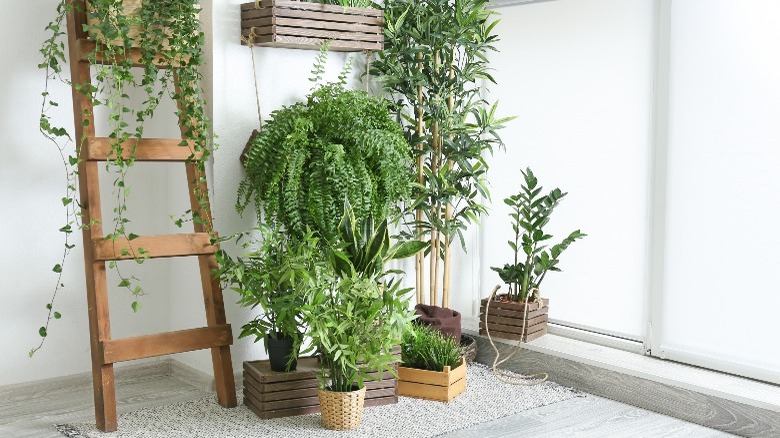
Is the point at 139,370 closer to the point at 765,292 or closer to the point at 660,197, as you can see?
the point at 660,197

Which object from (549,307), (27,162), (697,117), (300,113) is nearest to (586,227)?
(549,307)

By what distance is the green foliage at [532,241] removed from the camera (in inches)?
159

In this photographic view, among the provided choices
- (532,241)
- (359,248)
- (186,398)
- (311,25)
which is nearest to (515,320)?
(532,241)

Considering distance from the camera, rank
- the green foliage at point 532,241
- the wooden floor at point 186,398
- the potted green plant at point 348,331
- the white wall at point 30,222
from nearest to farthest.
A: the potted green plant at point 348,331
the wooden floor at point 186,398
the white wall at point 30,222
the green foliage at point 532,241

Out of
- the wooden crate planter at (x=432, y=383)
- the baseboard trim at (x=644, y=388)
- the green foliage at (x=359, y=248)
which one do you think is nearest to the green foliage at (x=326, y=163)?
the green foliage at (x=359, y=248)

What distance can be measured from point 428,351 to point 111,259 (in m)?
1.29

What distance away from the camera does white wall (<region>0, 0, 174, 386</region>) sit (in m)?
3.58

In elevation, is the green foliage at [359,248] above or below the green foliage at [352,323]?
above

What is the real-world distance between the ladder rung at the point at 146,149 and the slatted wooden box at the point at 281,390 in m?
0.84

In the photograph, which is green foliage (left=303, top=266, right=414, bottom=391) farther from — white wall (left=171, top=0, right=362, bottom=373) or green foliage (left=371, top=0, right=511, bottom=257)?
green foliage (left=371, top=0, right=511, bottom=257)

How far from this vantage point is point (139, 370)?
395cm

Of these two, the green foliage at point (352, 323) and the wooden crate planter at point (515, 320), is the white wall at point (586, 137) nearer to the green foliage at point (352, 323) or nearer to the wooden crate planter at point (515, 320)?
the wooden crate planter at point (515, 320)

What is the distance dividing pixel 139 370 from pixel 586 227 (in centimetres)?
212

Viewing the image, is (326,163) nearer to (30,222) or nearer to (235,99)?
(235,99)
